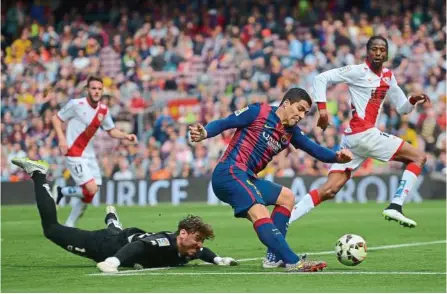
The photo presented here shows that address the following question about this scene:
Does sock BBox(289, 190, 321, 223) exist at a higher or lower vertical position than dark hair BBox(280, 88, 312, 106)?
lower

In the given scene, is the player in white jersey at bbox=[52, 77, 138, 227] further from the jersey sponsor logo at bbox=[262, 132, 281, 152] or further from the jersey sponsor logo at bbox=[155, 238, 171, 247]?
the jersey sponsor logo at bbox=[155, 238, 171, 247]

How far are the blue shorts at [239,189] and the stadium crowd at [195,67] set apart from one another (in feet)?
47.6

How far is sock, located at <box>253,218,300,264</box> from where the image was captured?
10828 mm

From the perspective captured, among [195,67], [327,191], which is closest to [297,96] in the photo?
[327,191]

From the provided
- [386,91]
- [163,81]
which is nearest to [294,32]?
[163,81]

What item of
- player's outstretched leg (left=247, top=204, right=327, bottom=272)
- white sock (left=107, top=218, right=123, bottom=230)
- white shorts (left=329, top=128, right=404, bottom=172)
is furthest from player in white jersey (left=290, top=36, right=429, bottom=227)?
player's outstretched leg (left=247, top=204, right=327, bottom=272)

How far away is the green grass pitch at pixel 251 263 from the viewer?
9664 millimetres

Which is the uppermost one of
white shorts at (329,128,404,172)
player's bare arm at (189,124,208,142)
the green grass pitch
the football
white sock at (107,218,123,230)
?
player's bare arm at (189,124,208,142)

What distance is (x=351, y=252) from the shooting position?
11156 millimetres

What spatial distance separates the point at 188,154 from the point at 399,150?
13004mm

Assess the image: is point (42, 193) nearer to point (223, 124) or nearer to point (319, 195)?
point (223, 124)

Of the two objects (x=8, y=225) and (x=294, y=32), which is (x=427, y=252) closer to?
(x=8, y=225)

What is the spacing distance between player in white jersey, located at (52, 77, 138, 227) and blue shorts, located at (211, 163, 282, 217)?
6085 mm

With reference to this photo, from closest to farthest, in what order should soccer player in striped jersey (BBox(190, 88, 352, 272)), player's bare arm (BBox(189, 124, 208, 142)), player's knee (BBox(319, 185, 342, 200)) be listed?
player's bare arm (BBox(189, 124, 208, 142)) → soccer player in striped jersey (BBox(190, 88, 352, 272)) → player's knee (BBox(319, 185, 342, 200))
